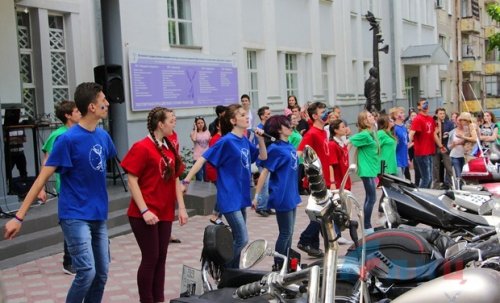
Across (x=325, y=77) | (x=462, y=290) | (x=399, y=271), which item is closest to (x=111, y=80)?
(x=399, y=271)

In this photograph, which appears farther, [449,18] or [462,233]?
[449,18]

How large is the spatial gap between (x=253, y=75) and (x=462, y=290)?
1573 centimetres

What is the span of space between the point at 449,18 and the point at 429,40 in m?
5.28

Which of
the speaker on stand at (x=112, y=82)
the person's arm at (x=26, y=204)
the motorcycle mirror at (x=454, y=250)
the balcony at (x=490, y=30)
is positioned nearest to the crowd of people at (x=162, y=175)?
the person's arm at (x=26, y=204)

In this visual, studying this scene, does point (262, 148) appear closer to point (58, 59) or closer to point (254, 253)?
point (254, 253)

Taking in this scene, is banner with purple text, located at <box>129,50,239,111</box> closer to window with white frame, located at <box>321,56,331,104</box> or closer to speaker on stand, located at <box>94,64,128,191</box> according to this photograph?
speaker on stand, located at <box>94,64,128,191</box>

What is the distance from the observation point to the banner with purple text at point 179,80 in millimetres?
13641

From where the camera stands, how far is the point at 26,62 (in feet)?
40.2

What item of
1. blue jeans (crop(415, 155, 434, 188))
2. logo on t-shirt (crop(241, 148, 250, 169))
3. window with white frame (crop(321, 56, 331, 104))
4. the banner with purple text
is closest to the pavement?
logo on t-shirt (crop(241, 148, 250, 169))

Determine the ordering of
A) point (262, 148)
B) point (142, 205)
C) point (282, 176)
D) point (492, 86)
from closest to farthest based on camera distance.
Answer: point (142, 205) → point (282, 176) → point (262, 148) → point (492, 86)

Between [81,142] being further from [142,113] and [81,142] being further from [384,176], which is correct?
[142,113]

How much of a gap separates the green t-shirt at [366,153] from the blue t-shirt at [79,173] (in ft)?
15.3

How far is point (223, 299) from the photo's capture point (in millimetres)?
3699

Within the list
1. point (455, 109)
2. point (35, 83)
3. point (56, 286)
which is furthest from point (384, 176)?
point (455, 109)
